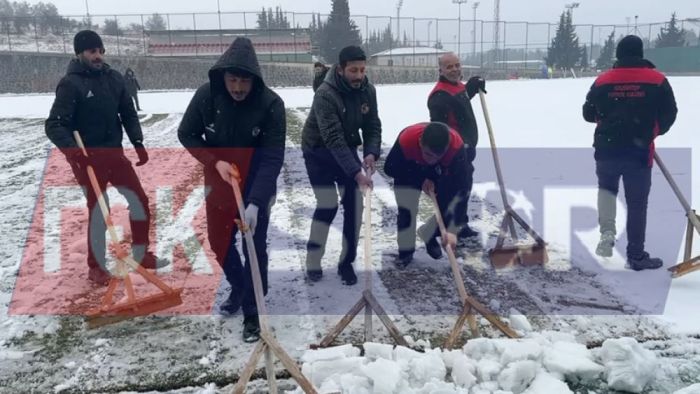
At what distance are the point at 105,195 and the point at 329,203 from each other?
1621mm

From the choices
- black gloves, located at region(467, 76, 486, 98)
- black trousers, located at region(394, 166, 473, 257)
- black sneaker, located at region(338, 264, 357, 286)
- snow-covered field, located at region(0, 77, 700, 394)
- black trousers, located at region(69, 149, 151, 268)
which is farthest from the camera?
black gloves, located at region(467, 76, 486, 98)

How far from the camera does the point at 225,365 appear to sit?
2.93 meters

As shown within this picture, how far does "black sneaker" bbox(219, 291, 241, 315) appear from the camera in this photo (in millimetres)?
3504

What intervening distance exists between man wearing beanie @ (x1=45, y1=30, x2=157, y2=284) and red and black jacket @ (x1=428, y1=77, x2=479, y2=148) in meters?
2.35

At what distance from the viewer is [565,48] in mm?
52219

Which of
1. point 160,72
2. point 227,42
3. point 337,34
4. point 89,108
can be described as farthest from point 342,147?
point 337,34

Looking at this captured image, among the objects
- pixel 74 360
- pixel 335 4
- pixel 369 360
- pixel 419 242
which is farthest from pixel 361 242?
pixel 335 4

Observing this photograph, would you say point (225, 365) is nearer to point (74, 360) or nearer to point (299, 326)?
point (299, 326)

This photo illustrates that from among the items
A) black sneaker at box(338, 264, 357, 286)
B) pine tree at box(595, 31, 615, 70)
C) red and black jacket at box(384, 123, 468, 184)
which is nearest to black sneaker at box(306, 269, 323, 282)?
black sneaker at box(338, 264, 357, 286)

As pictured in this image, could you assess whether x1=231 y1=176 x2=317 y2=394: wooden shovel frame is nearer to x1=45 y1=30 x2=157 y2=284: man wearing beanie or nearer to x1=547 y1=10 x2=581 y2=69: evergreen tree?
x1=45 y1=30 x2=157 y2=284: man wearing beanie

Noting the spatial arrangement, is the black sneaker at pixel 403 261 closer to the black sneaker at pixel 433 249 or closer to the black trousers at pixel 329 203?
the black sneaker at pixel 433 249

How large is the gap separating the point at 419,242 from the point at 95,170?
2705mm

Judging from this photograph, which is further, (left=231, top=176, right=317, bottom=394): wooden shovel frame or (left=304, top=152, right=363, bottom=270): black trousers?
(left=304, top=152, right=363, bottom=270): black trousers

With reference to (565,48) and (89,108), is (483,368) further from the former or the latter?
(565,48)
